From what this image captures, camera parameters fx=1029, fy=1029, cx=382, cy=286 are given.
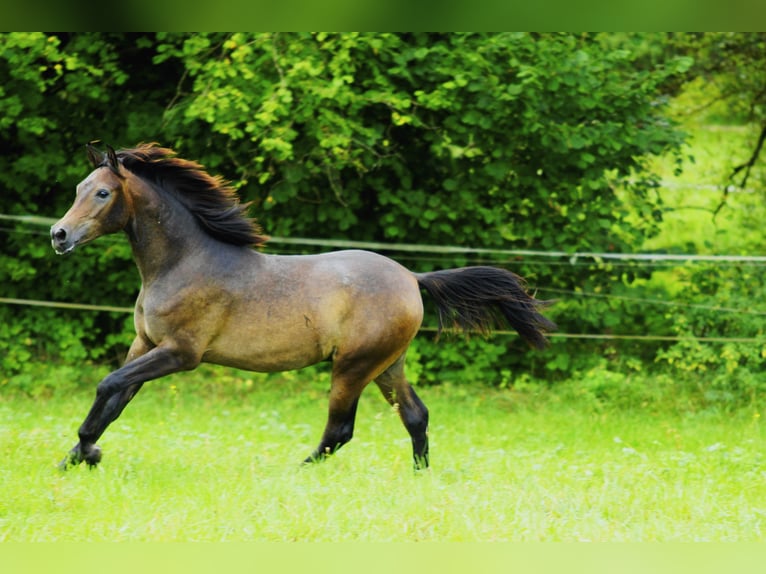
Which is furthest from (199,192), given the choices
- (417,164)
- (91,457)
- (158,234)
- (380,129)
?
(417,164)

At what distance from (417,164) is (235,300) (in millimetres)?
5477

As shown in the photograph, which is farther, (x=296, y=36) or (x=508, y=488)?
(x=296, y=36)

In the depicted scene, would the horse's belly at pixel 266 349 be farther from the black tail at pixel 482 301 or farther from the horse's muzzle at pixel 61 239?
the horse's muzzle at pixel 61 239

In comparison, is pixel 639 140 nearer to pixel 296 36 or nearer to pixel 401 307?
pixel 296 36

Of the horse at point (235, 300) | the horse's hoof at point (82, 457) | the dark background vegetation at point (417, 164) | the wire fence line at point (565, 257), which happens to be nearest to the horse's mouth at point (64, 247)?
the horse at point (235, 300)

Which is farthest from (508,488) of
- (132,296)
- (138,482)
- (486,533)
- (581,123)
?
(132,296)

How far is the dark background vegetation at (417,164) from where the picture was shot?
9594 millimetres

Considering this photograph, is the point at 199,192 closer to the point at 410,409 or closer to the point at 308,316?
the point at 308,316

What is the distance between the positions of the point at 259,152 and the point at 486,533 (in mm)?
6737

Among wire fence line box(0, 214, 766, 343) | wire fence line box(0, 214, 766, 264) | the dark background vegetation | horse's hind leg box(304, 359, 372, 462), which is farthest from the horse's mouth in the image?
wire fence line box(0, 214, 766, 343)

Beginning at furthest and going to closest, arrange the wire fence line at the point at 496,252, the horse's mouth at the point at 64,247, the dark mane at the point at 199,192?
the wire fence line at the point at 496,252, the dark mane at the point at 199,192, the horse's mouth at the point at 64,247

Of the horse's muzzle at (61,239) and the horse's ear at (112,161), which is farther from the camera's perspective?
the horse's ear at (112,161)

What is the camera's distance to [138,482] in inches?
212

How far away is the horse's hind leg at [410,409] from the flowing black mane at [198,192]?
3.61 feet
